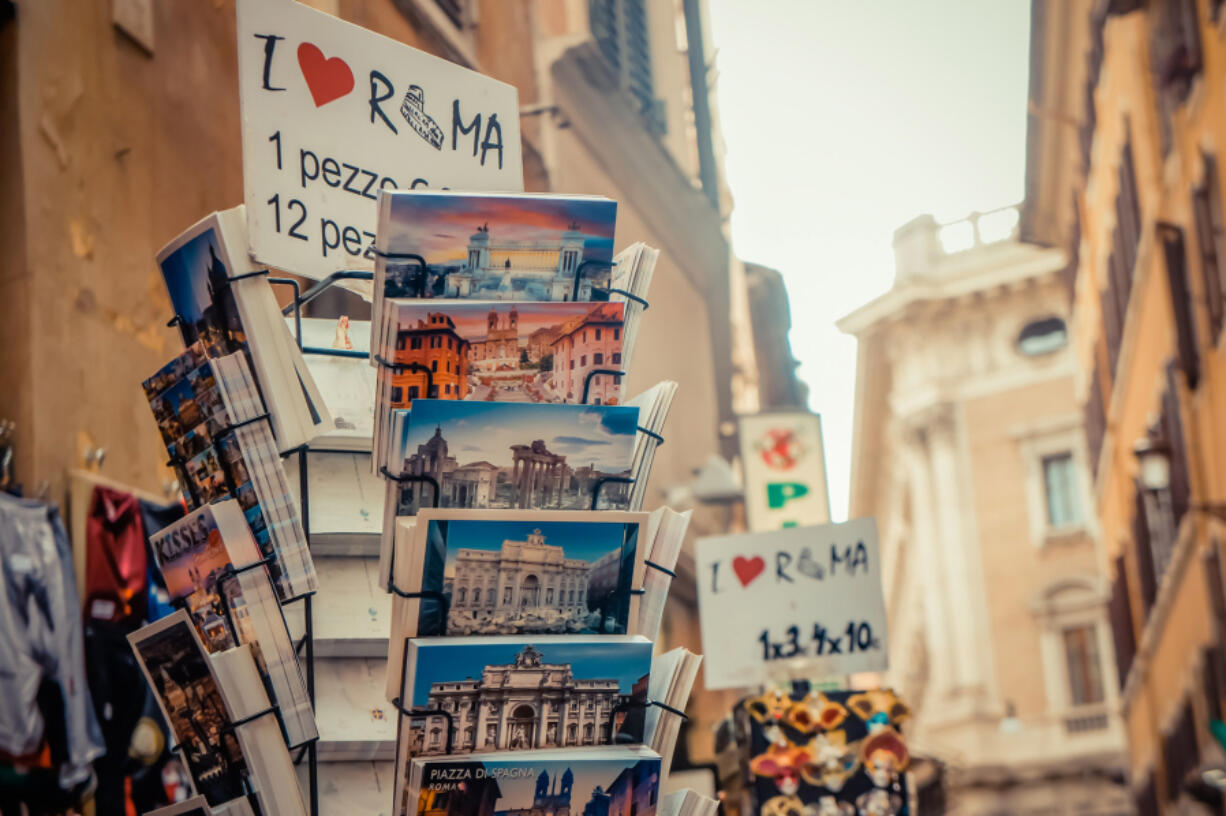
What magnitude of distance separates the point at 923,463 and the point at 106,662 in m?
37.2

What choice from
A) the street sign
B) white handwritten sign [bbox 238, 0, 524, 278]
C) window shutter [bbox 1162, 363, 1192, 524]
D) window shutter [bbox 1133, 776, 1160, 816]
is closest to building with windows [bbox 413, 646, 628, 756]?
white handwritten sign [bbox 238, 0, 524, 278]

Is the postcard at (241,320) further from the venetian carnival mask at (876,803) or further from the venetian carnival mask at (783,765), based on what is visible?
the venetian carnival mask at (876,803)

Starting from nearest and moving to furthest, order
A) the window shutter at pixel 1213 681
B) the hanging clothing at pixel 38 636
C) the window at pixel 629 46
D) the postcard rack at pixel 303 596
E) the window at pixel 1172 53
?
the postcard rack at pixel 303 596 → the hanging clothing at pixel 38 636 → the window at pixel 1172 53 → the window shutter at pixel 1213 681 → the window at pixel 629 46

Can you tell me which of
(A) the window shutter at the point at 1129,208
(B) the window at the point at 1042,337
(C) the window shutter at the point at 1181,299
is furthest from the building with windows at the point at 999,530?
(C) the window shutter at the point at 1181,299

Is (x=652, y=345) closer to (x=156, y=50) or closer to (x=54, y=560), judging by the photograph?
(x=156, y=50)

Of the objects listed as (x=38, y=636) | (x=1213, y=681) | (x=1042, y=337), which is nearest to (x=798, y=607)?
(x=38, y=636)

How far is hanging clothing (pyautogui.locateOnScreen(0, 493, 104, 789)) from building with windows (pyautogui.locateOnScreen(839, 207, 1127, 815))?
30612 mm

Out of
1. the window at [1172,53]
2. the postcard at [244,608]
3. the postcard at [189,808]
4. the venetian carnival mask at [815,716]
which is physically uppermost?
the window at [1172,53]

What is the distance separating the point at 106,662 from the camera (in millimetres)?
5016

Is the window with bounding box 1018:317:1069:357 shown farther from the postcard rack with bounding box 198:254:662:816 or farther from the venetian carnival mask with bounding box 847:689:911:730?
the postcard rack with bounding box 198:254:662:816

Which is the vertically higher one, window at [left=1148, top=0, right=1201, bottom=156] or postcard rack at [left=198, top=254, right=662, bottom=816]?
window at [left=1148, top=0, right=1201, bottom=156]

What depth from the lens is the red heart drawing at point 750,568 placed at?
22.5ft

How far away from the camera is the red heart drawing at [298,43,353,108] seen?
9.00 ft

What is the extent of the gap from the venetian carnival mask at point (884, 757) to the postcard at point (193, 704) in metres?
3.75
